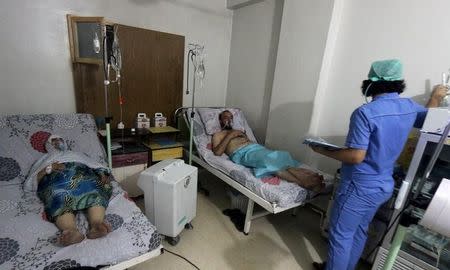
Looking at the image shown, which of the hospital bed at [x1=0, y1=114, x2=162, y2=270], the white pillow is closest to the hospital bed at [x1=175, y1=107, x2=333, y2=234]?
the white pillow

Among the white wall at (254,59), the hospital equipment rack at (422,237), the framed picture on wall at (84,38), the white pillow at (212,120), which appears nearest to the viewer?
the hospital equipment rack at (422,237)

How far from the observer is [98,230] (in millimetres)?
→ 1269

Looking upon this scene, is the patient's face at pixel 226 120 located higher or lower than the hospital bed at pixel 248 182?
higher

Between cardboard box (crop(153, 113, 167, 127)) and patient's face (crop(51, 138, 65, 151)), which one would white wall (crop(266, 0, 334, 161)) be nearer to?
cardboard box (crop(153, 113, 167, 127))

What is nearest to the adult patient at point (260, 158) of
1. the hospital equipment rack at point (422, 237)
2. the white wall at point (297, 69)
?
the white wall at point (297, 69)

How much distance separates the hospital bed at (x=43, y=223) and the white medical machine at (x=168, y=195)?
22 cm

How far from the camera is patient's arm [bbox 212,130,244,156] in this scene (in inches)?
98.5

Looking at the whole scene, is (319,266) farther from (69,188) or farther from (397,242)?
(69,188)

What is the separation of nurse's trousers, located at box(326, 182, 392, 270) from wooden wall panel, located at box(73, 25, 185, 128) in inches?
87.6

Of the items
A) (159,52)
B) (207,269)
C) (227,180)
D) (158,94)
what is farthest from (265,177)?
(159,52)

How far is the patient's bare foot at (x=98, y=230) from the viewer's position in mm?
1254

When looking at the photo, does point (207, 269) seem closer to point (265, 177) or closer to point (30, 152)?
point (265, 177)

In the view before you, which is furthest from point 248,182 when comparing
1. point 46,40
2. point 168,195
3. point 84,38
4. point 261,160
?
point 46,40

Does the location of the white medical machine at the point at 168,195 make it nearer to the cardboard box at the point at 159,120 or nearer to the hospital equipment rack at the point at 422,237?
the cardboard box at the point at 159,120
